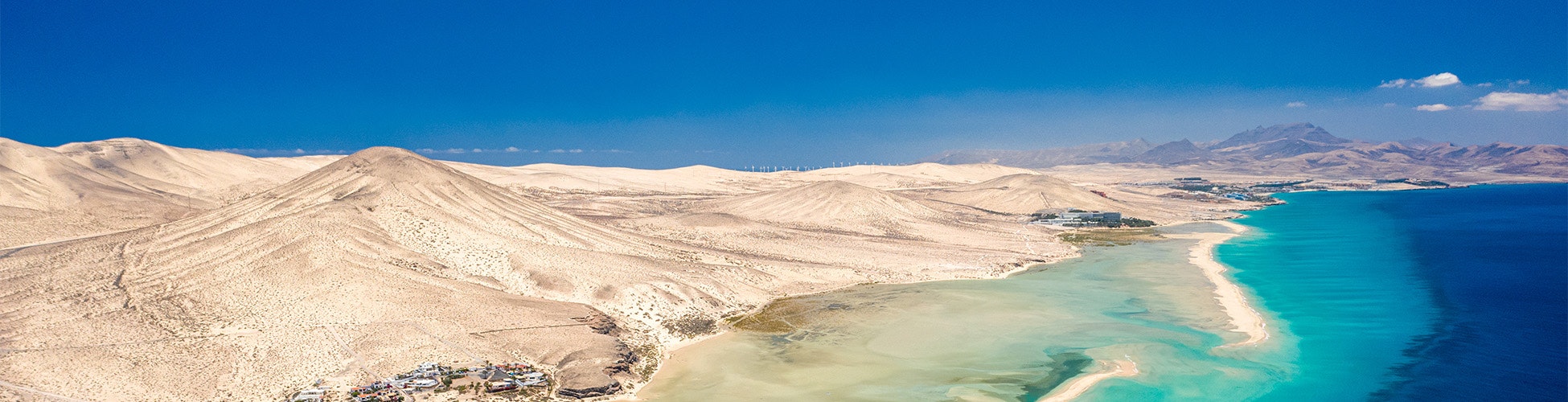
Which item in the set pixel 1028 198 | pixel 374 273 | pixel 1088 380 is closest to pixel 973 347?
pixel 1088 380

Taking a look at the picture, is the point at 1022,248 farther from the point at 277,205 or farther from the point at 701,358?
the point at 277,205

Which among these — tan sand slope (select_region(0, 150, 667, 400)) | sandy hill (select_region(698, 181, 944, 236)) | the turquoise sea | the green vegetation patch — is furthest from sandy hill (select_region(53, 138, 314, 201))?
the green vegetation patch

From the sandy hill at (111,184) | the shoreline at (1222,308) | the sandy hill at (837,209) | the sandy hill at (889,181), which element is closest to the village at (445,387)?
the shoreline at (1222,308)

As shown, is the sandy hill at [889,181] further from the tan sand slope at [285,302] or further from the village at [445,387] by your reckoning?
the village at [445,387]

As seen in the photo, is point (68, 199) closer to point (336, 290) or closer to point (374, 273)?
point (374, 273)

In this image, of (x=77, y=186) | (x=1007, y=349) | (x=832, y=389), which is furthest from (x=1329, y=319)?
(x=77, y=186)

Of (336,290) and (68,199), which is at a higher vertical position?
(68,199)
